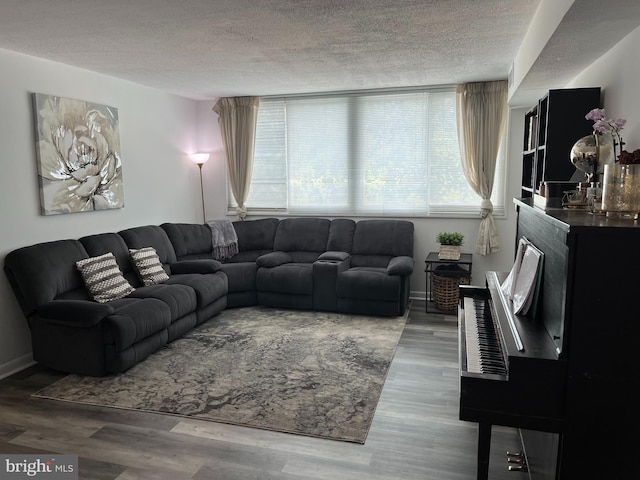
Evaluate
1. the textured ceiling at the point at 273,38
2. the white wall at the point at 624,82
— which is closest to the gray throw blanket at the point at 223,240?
the textured ceiling at the point at 273,38

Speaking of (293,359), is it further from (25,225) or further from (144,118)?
(144,118)

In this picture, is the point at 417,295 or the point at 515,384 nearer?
the point at 515,384

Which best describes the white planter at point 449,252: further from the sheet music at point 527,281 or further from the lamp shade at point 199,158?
the lamp shade at point 199,158

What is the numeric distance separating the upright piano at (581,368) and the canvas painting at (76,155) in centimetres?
380

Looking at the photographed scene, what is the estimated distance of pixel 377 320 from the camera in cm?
491

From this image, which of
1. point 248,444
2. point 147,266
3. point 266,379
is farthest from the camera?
point 147,266

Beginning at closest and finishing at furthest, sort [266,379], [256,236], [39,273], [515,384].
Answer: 1. [515,384]
2. [266,379]
3. [39,273]
4. [256,236]

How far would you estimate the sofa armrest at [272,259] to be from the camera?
17.7 feet

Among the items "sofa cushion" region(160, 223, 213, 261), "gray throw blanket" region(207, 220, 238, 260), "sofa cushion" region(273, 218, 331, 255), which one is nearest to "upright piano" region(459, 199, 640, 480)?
"sofa cushion" region(273, 218, 331, 255)

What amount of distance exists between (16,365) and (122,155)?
7.51ft

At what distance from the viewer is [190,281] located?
4605 millimetres

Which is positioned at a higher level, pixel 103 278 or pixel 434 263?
pixel 103 278

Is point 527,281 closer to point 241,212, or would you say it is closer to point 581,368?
point 581,368

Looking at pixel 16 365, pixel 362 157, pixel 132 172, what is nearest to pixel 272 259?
pixel 362 157
